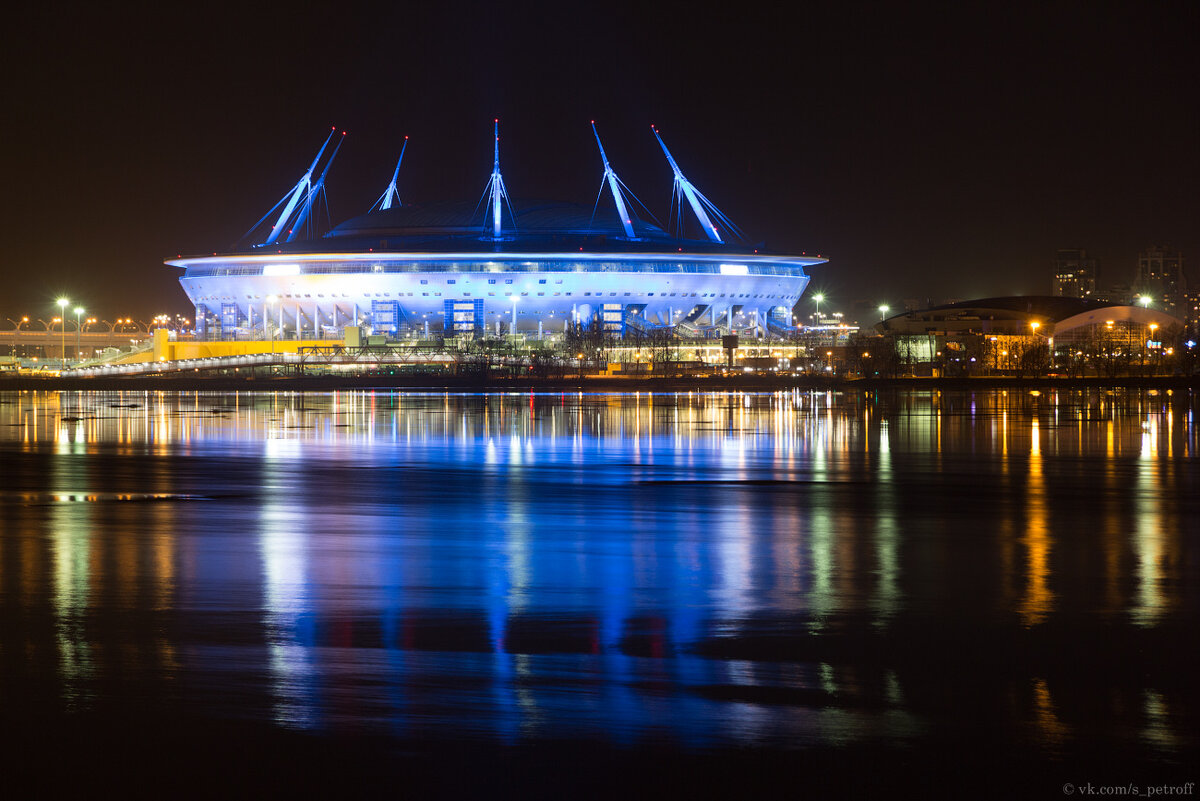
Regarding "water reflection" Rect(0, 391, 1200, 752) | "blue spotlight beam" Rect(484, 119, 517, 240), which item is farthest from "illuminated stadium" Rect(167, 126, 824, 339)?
"water reflection" Rect(0, 391, 1200, 752)

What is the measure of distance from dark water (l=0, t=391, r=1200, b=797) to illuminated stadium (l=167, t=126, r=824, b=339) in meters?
68.6

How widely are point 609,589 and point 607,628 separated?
3.91ft

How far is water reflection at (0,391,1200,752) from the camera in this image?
5652 mm

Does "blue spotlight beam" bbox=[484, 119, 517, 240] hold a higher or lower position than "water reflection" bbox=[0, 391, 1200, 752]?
higher

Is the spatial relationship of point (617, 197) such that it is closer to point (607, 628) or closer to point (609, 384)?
point (609, 384)

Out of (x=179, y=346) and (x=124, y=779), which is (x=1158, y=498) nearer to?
(x=124, y=779)

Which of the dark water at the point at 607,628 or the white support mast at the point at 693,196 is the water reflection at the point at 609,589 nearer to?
the dark water at the point at 607,628

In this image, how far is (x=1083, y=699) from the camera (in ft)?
18.6

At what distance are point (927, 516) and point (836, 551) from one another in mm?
2458

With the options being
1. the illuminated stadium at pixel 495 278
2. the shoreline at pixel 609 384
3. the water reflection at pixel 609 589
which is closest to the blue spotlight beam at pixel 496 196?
the illuminated stadium at pixel 495 278

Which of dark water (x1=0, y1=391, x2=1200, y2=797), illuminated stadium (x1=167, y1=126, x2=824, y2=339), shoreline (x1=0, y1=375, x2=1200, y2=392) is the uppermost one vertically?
illuminated stadium (x1=167, y1=126, x2=824, y2=339)

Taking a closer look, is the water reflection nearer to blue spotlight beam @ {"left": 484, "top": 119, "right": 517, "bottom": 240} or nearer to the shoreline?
the shoreline

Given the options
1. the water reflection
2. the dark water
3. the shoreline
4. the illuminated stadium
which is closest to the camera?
the dark water

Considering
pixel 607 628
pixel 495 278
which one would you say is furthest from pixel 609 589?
pixel 495 278
